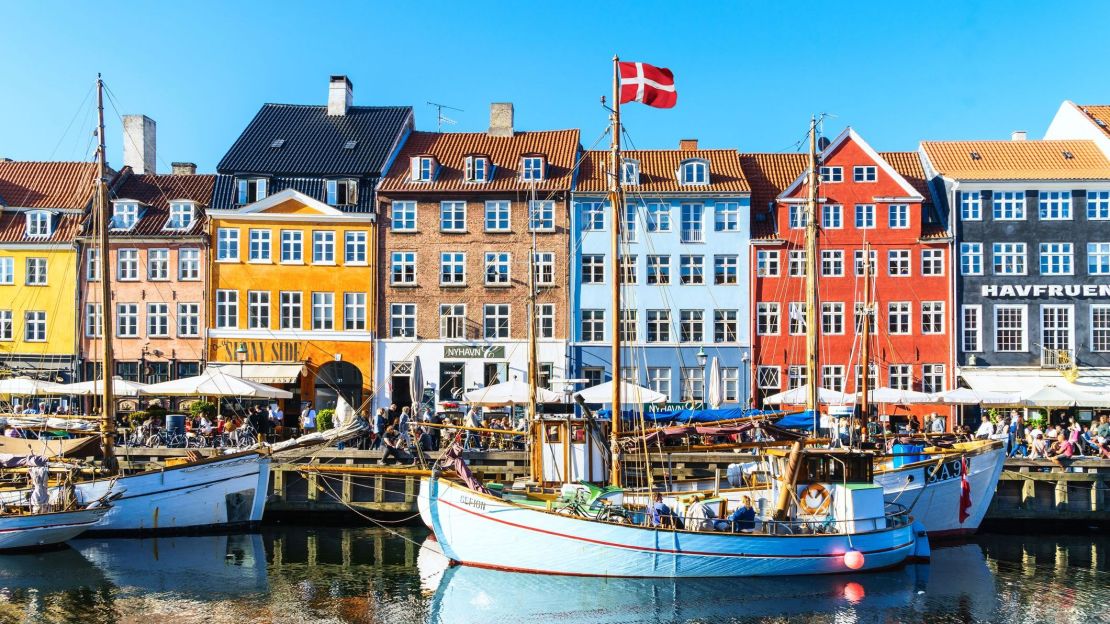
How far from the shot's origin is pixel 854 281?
47.0 meters

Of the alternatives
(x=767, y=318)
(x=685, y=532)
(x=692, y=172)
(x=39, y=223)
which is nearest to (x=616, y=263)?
(x=685, y=532)

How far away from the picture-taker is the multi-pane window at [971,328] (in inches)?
1829

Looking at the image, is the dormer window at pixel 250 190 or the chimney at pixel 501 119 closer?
the dormer window at pixel 250 190

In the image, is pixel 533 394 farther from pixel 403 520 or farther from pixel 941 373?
pixel 941 373

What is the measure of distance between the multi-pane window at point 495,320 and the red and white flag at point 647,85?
1969 centimetres

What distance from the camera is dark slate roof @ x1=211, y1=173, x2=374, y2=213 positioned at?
156ft

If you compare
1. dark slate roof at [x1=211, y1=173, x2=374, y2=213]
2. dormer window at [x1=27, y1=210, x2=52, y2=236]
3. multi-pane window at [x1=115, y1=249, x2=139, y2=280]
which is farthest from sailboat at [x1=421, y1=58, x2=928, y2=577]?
dormer window at [x1=27, y1=210, x2=52, y2=236]

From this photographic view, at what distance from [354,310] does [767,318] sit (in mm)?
16957

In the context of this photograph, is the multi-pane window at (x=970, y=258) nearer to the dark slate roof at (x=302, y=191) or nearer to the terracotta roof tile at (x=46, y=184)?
the dark slate roof at (x=302, y=191)

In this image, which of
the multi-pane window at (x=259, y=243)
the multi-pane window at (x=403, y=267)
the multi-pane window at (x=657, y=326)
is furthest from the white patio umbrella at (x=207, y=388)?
the multi-pane window at (x=657, y=326)

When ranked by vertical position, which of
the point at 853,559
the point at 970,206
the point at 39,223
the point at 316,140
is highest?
the point at 316,140

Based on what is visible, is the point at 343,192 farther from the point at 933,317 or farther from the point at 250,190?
the point at 933,317

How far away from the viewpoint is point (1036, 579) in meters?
26.0

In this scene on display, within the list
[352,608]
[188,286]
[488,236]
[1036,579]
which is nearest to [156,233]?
[188,286]
